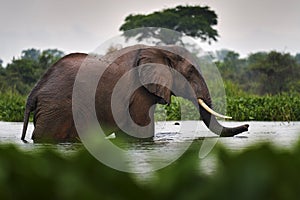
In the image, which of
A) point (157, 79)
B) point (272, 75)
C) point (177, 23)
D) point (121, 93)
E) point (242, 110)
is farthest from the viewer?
point (177, 23)

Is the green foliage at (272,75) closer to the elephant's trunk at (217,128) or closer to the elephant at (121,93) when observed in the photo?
the elephant's trunk at (217,128)

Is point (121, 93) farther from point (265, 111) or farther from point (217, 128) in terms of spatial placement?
point (265, 111)

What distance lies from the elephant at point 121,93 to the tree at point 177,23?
33706 mm

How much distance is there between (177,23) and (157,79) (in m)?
35.5

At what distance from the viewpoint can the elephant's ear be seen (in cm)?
989

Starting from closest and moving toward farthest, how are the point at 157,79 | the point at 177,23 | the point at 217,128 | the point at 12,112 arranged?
the point at 157,79 < the point at 217,128 < the point at 12,112 < the point at 177,23

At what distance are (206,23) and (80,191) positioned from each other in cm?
4482

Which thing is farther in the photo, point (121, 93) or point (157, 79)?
point (157, 79)

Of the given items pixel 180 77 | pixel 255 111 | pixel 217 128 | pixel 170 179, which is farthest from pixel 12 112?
pixel 170 179

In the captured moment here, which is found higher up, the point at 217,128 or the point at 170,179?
the point at 217,128

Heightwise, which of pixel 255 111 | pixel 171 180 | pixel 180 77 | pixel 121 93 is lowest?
pixel 171 180

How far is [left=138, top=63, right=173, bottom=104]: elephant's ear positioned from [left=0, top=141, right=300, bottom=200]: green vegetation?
862 centimetres

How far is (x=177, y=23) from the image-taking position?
1779 inches

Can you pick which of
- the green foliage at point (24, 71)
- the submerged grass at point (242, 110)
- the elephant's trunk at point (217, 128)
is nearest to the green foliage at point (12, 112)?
the submerged grass at point (242, 110)
